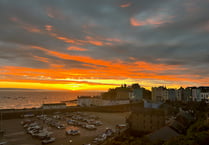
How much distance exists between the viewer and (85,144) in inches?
1115

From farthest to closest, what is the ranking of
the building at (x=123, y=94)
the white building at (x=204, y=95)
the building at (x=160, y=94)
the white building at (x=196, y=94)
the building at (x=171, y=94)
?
the building at (x=123, y=94) → the building at (x=160, y=94) → the building at (x=171, y=94) → the white building at (x=196, y=94) → the white building at (x=204, y=95)

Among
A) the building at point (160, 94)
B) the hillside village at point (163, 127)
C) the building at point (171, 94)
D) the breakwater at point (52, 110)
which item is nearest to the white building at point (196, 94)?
the building at point (171, 94)

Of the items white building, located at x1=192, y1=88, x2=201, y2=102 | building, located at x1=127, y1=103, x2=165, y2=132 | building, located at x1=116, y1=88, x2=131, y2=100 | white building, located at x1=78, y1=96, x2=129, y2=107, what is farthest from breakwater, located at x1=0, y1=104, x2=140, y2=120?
building, located at x1=127, y1=103, x2=165, y2=132

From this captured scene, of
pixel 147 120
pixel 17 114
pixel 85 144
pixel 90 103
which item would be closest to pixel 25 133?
pixel 85 144

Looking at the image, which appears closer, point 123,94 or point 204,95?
point 204,95

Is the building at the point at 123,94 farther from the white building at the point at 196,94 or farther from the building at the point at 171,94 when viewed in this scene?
the white building at the point at 196,94

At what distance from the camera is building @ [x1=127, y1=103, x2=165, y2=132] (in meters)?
35.1

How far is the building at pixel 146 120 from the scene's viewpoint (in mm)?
35062

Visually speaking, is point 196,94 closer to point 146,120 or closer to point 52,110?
point 146,120

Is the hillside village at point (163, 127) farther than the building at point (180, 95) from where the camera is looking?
No

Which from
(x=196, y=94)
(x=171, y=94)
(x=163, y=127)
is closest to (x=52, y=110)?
(x=163, y=127)

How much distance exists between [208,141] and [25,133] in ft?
116

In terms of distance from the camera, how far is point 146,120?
3594 cm

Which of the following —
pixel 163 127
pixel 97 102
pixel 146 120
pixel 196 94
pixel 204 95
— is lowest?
pixel 97 102
